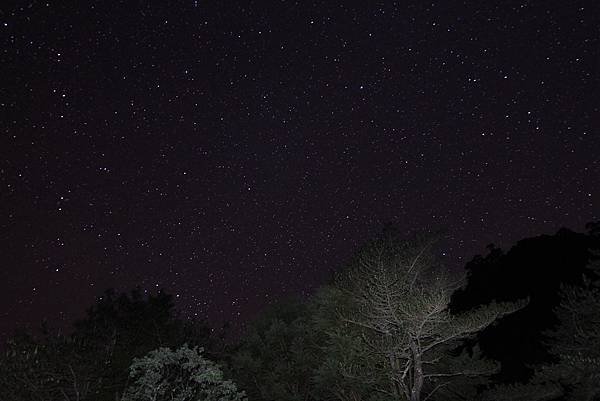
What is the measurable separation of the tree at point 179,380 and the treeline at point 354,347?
0.04 meters

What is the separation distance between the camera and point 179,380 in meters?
15.7

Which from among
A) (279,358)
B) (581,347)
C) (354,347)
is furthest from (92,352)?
(581,347)

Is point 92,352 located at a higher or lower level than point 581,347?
higher

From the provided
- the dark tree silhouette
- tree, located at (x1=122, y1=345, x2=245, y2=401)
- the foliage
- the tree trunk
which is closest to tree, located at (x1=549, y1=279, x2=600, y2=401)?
the tree trunk

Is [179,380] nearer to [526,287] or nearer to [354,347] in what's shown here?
[354,347]

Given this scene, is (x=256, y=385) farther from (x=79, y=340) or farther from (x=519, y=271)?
(x=519, y=271)

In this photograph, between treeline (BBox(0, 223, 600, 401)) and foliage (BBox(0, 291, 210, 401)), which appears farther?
foliage (BBox(0, 291, 210, 401))

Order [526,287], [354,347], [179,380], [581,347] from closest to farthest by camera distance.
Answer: [179,380]
[581,347]
[354,347]
[526,287]

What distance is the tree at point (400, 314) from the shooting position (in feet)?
55.4

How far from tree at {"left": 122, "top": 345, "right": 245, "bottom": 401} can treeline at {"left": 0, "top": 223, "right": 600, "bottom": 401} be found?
0.15ft

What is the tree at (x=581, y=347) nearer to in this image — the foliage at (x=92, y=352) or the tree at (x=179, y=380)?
the tree at (x=179, y=380)

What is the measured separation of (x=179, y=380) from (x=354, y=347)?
246 inches

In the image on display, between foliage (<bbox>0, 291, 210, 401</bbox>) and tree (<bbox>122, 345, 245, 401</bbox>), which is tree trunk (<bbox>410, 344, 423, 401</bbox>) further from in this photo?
foliage (<bbox>0, 291, 210, 401</bbox>)

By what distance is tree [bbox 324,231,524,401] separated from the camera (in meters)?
16.9
